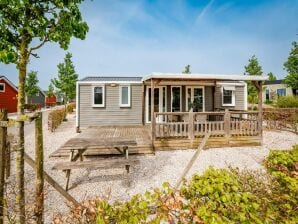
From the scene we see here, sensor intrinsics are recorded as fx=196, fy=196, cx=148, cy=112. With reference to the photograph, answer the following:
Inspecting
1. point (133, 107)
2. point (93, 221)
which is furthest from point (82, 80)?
point (93, 221)

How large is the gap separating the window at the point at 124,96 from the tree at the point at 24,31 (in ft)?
31.0

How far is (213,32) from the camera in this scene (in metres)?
17.6

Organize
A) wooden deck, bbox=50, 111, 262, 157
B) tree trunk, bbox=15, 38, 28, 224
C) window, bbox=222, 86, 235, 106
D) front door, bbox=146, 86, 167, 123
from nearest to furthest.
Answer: tree trunk, bbox=15, 38, 28, 224 < wooden deck, bbox=50, 111, 262, 157 < front door, bbox=146, 86, 167, 123 < window, bbox=222, 86, 235, 106

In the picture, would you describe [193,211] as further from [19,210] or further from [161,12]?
[161,12]

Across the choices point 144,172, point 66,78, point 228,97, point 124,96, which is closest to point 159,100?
point 124,96

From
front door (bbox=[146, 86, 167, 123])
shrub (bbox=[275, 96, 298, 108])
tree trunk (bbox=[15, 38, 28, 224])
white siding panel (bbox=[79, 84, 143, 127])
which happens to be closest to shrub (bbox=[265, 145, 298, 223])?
tree trunk (bbox=[15, 38, 28, 224])

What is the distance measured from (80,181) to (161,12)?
41.3 feet

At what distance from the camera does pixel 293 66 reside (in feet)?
84.1

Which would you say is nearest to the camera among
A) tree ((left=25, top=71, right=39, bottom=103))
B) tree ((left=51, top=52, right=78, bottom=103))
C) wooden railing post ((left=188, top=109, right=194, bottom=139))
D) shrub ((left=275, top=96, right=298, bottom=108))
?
wooden railing post ((left=188, top=109, right=194, bottom=139))

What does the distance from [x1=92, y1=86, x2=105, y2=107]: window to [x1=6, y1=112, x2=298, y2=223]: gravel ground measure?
3.91 metres

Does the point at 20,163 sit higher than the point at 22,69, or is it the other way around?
the point at 22,69

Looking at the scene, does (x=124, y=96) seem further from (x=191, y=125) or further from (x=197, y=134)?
(x=197, y=134)

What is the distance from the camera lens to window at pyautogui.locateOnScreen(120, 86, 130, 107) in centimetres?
1245

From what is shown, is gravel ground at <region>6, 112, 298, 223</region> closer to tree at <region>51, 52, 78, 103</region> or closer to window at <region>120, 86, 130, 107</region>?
window at <region>120, 86, 130, 107</region>
